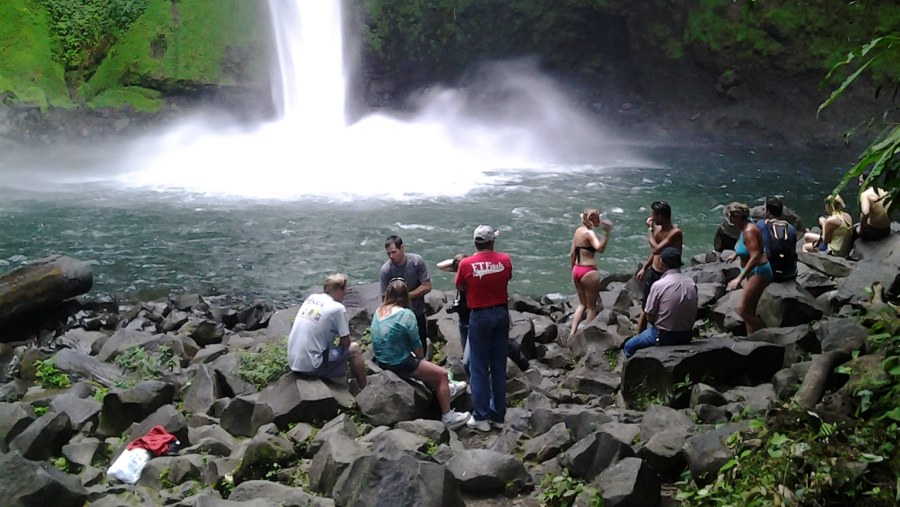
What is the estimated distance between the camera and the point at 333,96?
38125mm

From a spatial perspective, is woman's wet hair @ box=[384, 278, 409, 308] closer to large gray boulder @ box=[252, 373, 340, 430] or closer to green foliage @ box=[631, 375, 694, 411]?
large gray boulder @ box=[252, 373, 340, 430]

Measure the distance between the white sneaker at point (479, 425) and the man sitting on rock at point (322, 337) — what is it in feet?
5.20

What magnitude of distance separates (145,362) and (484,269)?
5.63 m

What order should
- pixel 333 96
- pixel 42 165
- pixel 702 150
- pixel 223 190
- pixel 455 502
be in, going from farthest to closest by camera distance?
pixel 333 96, pixel 702 150, pixel 42 165, pixel 223 190, pixel 455 502

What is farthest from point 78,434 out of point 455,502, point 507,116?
point 507,116

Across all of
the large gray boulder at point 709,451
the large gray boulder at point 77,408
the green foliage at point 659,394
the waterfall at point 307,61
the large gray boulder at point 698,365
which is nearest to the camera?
the large gray boulder at point 709,451

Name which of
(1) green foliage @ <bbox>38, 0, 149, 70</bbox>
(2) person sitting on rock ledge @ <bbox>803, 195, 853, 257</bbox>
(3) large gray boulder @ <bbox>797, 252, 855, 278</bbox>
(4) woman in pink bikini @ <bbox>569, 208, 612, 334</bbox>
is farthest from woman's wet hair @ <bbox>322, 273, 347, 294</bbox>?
(1) green foliage @ <bbox>38, 0, 149, 70</bbox>

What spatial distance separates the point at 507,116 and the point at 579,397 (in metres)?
32.4

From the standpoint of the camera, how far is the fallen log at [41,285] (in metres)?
13.9

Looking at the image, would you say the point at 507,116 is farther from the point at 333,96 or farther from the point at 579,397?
the point at 579,397

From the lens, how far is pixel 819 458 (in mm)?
5105

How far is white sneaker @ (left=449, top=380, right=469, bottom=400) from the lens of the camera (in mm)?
9000

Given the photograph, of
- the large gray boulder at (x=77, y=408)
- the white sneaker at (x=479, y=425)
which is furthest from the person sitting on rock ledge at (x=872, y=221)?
the large gray boulder at (x=77, y=408)

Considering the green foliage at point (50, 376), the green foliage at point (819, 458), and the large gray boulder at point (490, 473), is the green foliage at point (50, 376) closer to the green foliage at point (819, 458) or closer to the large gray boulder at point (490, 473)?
the large gray boulder at point (490, 473)
